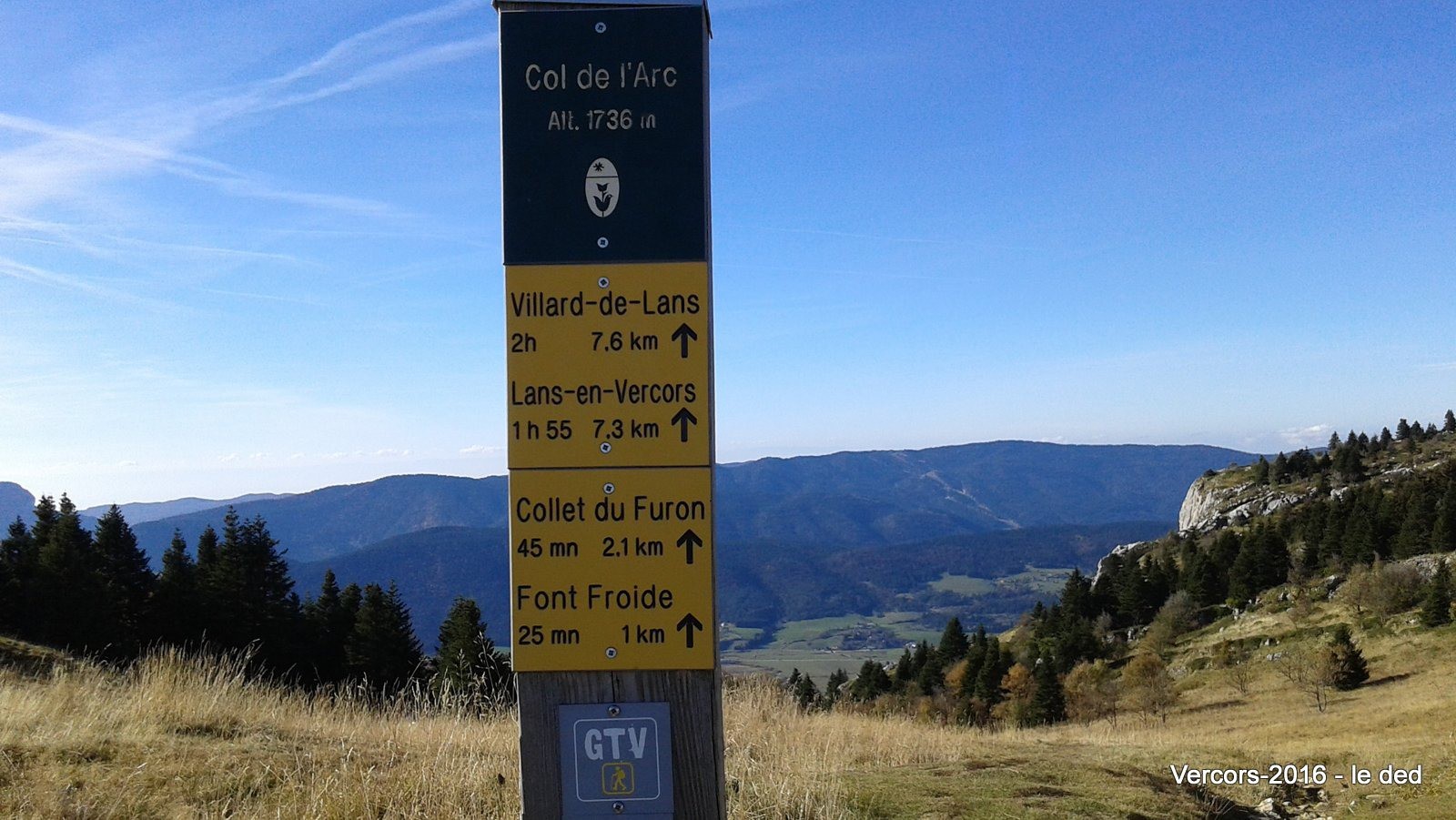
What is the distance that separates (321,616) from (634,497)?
140 ft

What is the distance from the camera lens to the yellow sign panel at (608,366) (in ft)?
9.38

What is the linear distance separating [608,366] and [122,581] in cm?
4496

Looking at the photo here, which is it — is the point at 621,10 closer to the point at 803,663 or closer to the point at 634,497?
the point at 634,497

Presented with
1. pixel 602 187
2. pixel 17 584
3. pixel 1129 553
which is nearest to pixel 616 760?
pixel 602 187

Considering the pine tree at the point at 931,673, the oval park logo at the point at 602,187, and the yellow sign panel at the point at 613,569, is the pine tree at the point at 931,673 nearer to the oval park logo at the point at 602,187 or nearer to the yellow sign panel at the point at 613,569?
the yellow sign panel at the point at 613,569

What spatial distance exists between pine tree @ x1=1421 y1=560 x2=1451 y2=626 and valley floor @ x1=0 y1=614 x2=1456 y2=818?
131ft

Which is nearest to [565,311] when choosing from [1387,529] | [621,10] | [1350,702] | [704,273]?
[704,273]

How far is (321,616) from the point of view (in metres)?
40.7

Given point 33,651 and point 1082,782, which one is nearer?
point 1082,782

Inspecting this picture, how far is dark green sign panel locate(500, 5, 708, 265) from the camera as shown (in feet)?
9.55

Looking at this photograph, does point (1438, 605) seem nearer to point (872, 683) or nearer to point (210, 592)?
point (872, 683)

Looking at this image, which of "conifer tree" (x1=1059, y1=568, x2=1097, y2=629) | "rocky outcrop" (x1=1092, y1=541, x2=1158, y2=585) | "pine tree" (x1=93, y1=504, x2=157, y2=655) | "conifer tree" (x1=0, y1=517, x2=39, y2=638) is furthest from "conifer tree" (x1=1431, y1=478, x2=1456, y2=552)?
"conifer tree" (x1=0, y1=517, x2=39, y2=638)

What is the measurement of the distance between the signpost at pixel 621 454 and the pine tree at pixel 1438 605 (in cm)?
5268

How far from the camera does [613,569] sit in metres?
2.87
